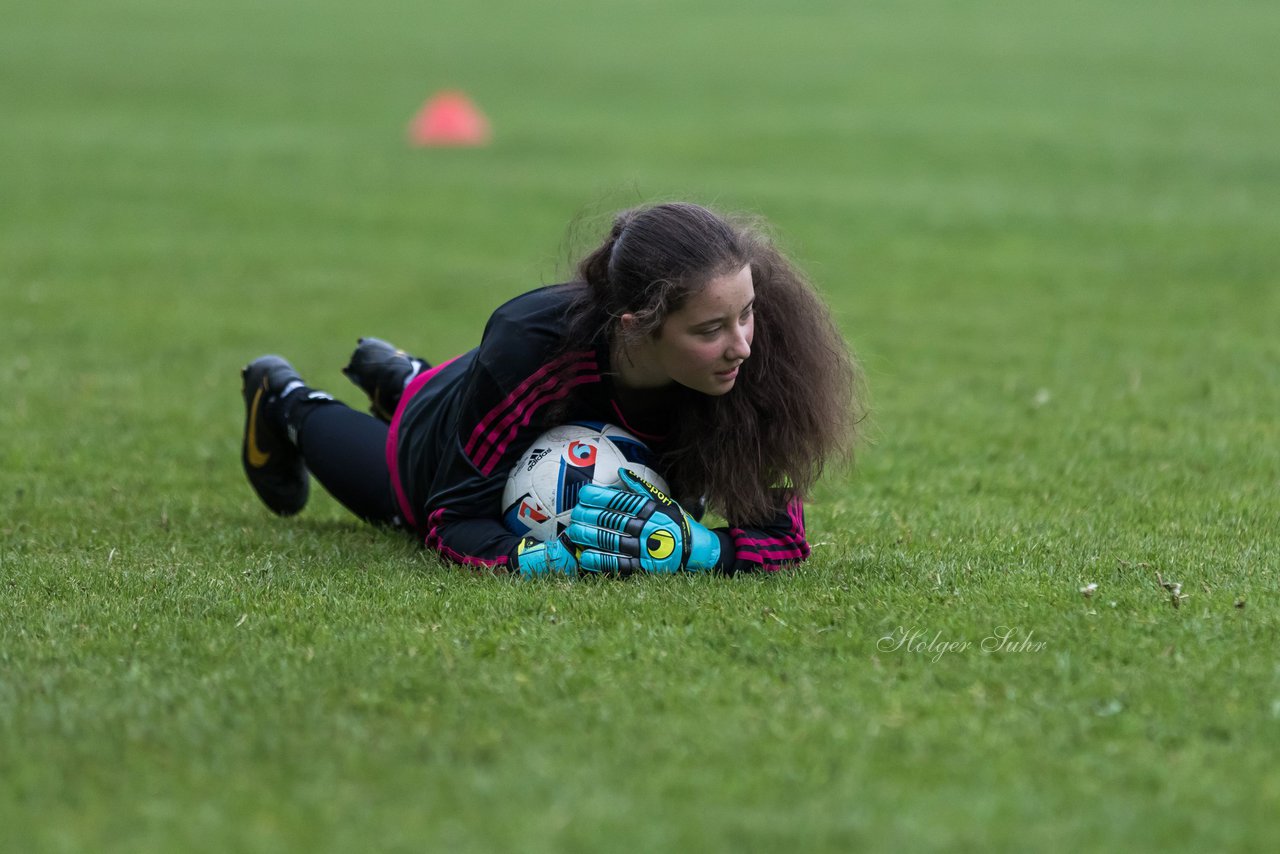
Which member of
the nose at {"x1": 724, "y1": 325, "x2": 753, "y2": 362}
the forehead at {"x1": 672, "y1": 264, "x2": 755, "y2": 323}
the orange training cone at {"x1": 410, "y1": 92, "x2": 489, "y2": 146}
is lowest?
the orange training cone at {"x1": 410, "y1": 92, "x2": 489, "y2": 146}

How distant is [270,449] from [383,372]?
1.74 ft

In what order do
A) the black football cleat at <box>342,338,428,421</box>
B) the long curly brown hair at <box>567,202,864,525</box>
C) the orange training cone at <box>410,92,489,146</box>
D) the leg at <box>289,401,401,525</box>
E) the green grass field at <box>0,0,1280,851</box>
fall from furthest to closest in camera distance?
the orange training cone at <box>410,92,489,146</box> < the black football cleat at <box>342,338,428,421</box> < the leg at <box>289,401,401,525</box> < the long curly brown hair at <box>567,202,864,525</box> < the green grass field at <box>0,0,1280,851</box>

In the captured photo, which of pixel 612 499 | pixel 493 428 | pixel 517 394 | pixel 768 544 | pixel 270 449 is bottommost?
pixel 270 449

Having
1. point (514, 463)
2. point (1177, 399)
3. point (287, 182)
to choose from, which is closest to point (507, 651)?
point (514, 463)

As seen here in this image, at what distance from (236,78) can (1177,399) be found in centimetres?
2022

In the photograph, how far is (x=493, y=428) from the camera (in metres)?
4.93

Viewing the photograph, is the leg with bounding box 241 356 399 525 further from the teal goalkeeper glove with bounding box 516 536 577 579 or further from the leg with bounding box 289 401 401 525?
the teal goalkeeper glove with bounding box 516 536 577 579

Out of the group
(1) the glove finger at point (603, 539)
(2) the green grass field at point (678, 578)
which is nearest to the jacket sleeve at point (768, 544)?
(2) the green grass field at point (678, 578)

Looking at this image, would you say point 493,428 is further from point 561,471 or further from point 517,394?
point 561,471

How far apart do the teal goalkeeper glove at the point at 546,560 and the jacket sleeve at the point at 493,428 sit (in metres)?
0.06

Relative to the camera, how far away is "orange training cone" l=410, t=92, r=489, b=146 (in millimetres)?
19500

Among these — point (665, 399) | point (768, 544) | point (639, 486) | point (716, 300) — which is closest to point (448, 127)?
point (665, 399)

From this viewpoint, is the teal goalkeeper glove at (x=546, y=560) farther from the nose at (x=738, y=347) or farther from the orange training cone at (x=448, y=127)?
the orange training cone at (x=448, y=127)

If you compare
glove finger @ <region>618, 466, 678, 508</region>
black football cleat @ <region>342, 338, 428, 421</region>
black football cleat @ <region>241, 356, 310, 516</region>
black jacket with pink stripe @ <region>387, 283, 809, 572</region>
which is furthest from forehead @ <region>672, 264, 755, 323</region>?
black football cleat @ <region>241, 356, 310, 516</region>
